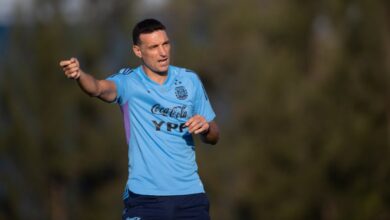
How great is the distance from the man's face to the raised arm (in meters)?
0.33

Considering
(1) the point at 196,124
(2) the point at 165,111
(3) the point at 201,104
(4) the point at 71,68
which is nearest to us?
(4) the point at 71,68

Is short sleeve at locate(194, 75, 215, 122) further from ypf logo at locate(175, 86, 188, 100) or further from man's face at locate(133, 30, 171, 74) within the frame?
man's face at locate(133, 30, 171, 74)

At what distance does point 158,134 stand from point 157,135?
0.01 metres

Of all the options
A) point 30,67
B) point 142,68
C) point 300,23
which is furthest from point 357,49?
point 142,68

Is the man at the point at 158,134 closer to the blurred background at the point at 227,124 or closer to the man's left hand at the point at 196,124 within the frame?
the man's left hand at the point at 196,124

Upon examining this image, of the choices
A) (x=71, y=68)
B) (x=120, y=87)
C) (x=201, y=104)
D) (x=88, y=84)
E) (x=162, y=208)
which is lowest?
(x=162, y=208)

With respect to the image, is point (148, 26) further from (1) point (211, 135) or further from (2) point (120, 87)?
(1) point (211, 135)

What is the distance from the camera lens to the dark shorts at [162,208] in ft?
23.3

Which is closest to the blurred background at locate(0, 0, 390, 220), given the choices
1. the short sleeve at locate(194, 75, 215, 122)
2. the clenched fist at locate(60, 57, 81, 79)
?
the short sleeve at locate(194, 75, 215, 122)

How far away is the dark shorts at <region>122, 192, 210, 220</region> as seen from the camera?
7113mm

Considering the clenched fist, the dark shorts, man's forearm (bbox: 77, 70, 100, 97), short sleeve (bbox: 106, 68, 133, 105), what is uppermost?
the clenched fist

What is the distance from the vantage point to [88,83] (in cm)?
688

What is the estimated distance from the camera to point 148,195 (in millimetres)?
7156

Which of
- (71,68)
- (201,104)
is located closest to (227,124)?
(201,104)
